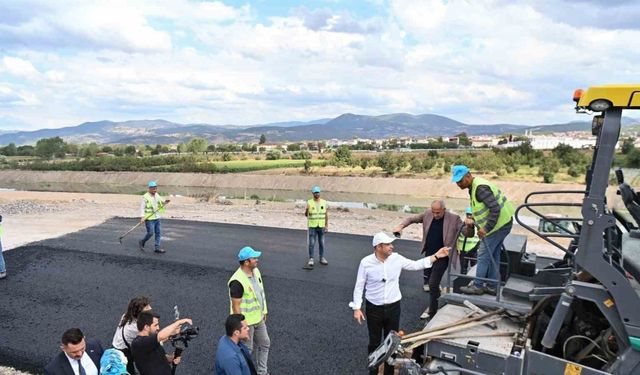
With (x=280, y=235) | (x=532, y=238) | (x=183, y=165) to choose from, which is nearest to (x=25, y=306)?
(x=280, y=235)

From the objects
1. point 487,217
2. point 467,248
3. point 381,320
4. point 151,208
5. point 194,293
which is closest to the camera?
point 381,320

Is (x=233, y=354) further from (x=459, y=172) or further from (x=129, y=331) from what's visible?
(x=459, y=172)

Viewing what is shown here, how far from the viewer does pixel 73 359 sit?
12.1 ft

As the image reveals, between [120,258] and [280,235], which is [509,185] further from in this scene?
[120,258]

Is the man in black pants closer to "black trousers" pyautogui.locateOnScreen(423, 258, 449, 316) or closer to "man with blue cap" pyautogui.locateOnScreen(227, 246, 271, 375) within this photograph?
"black trousers" pyautogui.locateOnScreen(423, 258, 449, 316)

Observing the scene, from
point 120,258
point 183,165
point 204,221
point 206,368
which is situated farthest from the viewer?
point 183,165

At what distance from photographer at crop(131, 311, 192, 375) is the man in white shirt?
1906mm

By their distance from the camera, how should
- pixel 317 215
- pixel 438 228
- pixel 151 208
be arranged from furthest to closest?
pixel 151 208 → pixel 317 215 → pixel 438 228

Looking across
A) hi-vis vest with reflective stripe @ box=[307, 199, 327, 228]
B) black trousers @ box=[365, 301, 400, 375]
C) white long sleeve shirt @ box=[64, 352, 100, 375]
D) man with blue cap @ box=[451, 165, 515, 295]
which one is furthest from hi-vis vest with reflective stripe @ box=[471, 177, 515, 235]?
hi-vis vest with reflective stripe @ box=[307, 199, 327, 228]

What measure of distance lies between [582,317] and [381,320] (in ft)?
6.38

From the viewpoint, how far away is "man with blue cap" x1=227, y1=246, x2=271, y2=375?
465 centimetres

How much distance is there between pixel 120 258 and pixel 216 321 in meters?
4.83

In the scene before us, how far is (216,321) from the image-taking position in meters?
7.06

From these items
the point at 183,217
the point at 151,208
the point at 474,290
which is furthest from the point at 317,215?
the point at 183,217
